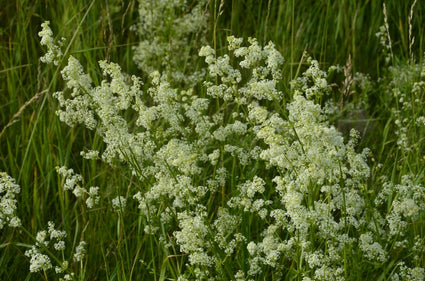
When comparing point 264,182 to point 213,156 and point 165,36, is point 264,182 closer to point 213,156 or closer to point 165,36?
point 213,156

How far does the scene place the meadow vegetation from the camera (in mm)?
2605

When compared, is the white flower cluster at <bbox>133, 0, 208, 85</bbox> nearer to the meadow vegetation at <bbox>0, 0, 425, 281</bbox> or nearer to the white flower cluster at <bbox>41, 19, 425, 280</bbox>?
the meadow vegetation at <bbox>0, 0, 425, 281</bbox>

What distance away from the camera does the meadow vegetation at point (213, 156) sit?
8.55 feet

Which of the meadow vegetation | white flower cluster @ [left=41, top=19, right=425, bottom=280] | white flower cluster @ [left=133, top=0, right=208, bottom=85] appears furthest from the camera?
white flower cluster @ [left=133, top=0, right=208, bottom=85]

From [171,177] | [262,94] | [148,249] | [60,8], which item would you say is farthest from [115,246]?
[60,8]

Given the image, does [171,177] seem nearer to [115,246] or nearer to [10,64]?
[115,246]

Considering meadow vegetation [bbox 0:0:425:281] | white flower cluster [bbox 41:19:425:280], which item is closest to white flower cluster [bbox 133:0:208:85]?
meadow vegetation [bbox 0:0:425:281]

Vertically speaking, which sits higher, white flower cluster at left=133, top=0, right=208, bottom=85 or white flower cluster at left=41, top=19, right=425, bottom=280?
white flower cluster at left=133, top=0, right=208, bottom=85

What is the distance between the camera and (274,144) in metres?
2.47

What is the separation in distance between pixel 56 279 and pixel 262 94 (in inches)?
54.9

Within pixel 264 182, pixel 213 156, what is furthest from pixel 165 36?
pixel 264 182

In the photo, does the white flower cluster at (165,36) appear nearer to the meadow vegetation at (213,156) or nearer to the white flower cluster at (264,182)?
the meadow vegetation at (213,156)

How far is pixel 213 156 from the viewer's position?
283 centimetres

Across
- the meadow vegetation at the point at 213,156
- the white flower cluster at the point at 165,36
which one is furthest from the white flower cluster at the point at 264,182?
the white flower cluster at the point at 165,36
